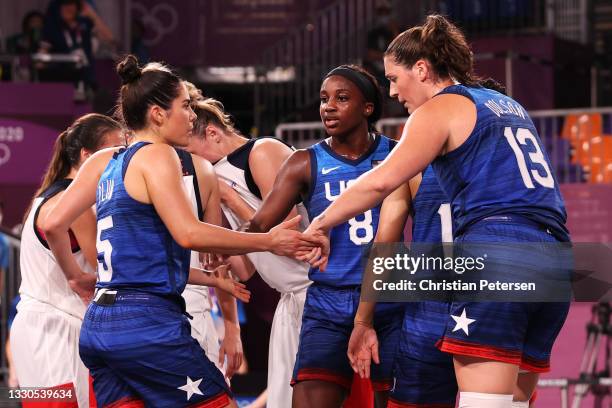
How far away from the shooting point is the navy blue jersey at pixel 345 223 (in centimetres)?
505

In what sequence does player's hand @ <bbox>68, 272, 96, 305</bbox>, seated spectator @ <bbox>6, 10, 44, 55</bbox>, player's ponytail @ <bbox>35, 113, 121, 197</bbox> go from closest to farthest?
player's hand @ <bbox>68, 272, 96, 305</bbox>
player's ponytail @ <bbox>35, 113, 121, 197</bbox>
seated spectator @ <bbox>6, 10, 44, 55</bbox>

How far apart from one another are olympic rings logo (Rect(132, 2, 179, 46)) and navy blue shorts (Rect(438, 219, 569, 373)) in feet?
49.4

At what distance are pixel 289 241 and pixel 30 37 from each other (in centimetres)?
1029

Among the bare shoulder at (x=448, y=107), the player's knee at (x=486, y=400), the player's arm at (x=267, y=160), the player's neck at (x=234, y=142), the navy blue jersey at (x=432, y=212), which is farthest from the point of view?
the player's neck at (x=234, y=142)

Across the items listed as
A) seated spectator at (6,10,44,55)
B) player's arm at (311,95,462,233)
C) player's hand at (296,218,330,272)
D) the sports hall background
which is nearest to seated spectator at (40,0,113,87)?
the sports hall background

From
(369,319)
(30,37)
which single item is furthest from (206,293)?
(30,37)

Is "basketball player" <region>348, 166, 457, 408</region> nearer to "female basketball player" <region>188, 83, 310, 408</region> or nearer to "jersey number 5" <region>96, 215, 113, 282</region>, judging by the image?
"female basketball player" <region>188, 83, 310, 408</region>

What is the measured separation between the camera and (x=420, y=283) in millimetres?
4465

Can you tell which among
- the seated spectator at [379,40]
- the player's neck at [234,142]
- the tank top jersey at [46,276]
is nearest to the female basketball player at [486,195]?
the tank top jersey at [46,276]

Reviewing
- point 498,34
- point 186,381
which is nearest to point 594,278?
point 186,381

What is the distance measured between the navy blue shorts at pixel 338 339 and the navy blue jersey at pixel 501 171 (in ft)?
3.40

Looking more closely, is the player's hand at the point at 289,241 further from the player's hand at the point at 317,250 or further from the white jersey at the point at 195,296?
the white jersey at the point at 195,296

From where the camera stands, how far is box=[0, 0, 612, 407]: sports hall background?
1041 centimetres

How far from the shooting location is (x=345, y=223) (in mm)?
5062
